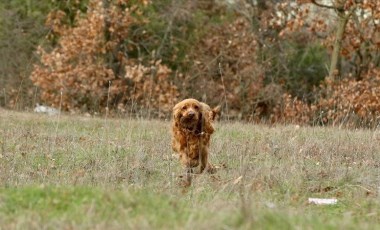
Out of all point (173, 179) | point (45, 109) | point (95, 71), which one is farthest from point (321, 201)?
point (95, 71)

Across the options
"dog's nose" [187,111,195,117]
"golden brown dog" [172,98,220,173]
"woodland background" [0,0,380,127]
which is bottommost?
"golden brown dog" [172,98,220,173]

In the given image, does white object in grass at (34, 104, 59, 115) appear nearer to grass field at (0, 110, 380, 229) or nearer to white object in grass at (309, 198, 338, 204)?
grass field at (0, 110, 380, 229)

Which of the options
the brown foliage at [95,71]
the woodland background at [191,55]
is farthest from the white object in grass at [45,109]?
the brown foliage at [95,71]

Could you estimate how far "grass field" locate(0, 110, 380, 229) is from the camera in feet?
17.9

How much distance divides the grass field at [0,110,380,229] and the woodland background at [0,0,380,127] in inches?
276

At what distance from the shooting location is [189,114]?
8445 millimetres

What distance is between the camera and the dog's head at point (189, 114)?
27.8ft

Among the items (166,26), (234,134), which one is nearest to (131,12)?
(166,26)

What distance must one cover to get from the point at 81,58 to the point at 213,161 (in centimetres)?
1336

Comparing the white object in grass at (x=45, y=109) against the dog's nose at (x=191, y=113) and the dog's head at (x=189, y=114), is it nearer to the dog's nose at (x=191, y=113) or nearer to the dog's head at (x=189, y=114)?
the dog's head at (x=189, y=114)

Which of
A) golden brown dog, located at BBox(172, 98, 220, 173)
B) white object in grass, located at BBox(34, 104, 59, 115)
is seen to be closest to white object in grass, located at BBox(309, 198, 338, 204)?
golden brown dog, located at BBox(172, 98, 220, 173)

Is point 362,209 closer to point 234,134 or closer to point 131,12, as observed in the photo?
point 234,134

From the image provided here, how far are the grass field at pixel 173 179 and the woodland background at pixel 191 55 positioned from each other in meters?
7.02

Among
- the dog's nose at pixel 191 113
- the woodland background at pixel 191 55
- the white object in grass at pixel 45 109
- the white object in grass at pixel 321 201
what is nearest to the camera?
the white object in grass at pixel 321 201
